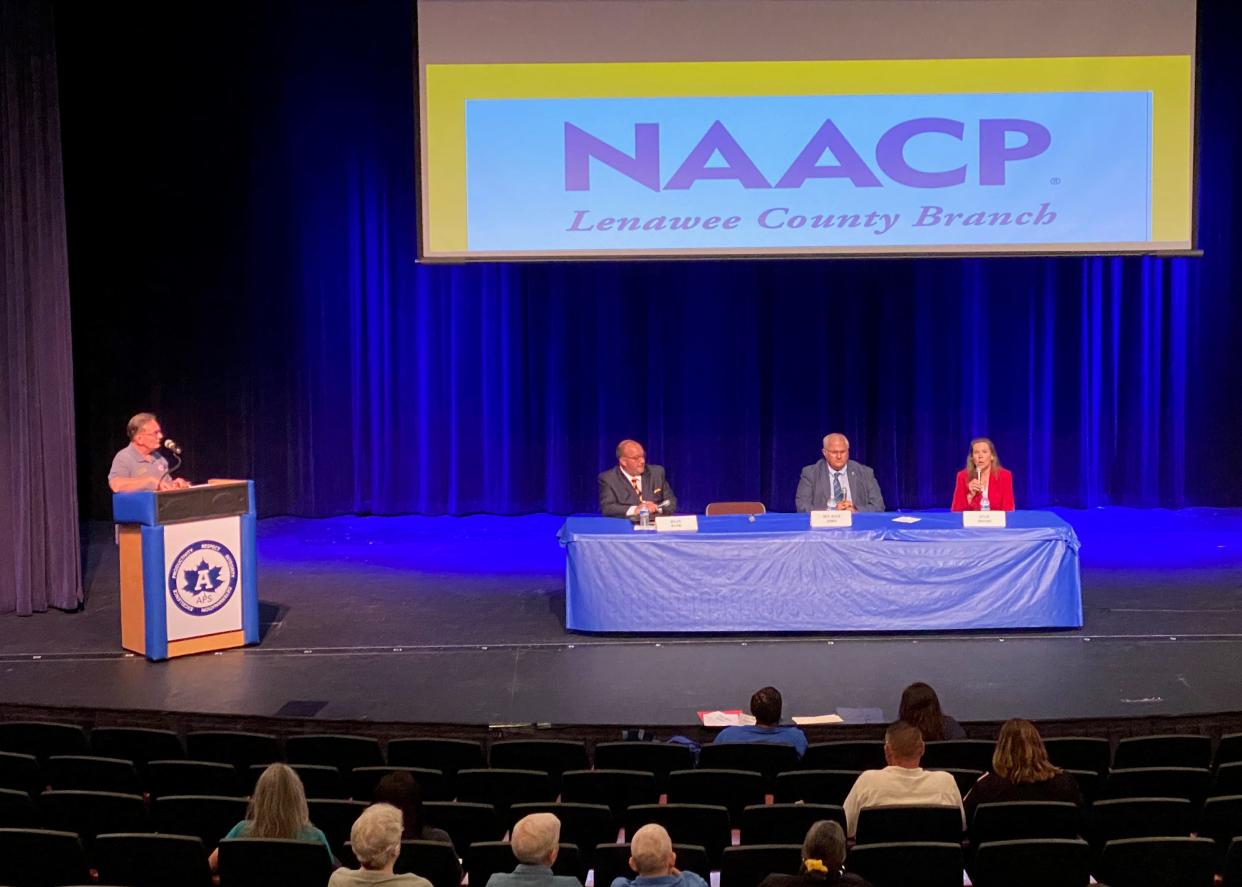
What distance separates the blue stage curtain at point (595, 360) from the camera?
1349 cm

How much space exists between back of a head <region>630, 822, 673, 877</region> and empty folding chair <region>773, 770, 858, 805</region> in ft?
4.52

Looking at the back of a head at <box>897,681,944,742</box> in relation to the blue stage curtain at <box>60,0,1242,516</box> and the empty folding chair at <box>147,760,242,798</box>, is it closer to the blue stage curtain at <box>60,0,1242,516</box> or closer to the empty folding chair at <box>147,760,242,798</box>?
the empty folding chair at <box>147,760,242,798</box>

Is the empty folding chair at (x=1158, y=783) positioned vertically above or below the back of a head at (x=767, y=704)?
below

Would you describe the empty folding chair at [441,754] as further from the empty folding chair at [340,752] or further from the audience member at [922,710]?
the audience member at [922,710]

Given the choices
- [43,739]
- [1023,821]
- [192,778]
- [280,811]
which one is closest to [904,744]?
[1023,821]

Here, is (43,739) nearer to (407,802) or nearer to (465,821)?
(465,821)

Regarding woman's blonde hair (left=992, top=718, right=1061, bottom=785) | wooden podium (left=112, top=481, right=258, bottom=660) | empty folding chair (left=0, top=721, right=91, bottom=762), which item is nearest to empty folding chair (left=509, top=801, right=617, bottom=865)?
woman's blonde hair (left=992, top=718, right=1061, bottom=785)

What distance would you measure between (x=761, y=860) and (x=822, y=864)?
0.49 meters

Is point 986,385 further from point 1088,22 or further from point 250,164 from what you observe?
point 250,164

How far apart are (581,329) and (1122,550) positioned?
201 inches

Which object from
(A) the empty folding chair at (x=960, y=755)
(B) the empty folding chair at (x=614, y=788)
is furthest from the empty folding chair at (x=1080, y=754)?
(B) the empty folding chair at (x=614, y=788)

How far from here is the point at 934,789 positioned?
190 inches

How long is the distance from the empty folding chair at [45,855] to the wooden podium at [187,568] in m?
3.78

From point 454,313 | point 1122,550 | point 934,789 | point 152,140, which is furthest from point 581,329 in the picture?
point 934,789
